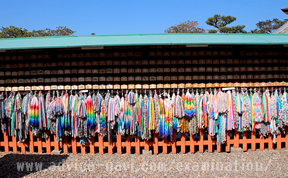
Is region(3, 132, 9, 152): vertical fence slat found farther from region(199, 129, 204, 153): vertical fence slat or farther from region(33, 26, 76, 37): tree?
region(33, 26, 76, 37): tree

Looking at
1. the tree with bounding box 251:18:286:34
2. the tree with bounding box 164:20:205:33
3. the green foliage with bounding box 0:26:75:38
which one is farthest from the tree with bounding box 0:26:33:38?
the tree with bounding box 251:18:286:34

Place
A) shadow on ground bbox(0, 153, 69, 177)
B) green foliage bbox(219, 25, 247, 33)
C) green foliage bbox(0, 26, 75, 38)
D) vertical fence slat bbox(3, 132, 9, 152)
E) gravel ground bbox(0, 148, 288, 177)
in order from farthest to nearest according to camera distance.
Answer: green foliage bbox(219, 25, 247, 33), green foliage bbox(0, 26, 75, 38), vertical fence slat bbox(3, 132, 9, 152), shadow on ground bbox(0, 153, 69, 177), gravel ground bbox(0, 148, 288, 177)

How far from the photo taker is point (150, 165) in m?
4.80

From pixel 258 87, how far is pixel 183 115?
93.0 inches

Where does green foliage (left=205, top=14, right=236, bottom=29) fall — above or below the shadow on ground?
above

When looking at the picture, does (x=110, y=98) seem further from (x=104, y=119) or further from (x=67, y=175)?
(x=67, y=175)

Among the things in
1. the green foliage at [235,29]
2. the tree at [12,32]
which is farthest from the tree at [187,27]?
the tree at [12,32]

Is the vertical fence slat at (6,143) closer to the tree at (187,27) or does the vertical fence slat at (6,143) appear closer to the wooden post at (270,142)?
the wooden post at (270,142)

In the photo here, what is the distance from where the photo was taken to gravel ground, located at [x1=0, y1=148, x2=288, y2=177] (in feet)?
14.4

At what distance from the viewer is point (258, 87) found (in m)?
5.77

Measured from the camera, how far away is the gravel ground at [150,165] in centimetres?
439

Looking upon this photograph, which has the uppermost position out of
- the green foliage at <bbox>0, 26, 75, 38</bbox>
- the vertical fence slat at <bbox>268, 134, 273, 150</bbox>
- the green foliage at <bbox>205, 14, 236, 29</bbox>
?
the green foliage at <bbox>205, 14, 236, 29</bbox>

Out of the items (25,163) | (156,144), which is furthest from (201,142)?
(25,163)

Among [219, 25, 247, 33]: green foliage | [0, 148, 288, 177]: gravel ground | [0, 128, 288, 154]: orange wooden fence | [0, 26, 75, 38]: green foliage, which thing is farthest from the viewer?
[219, 25, 247, 33]: green foliage
